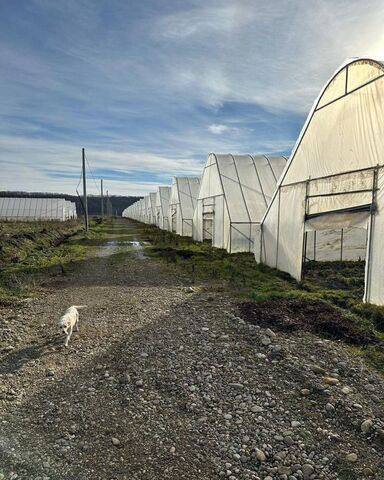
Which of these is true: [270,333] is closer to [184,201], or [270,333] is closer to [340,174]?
[340,174]

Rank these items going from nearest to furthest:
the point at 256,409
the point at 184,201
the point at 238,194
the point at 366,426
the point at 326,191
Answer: the point at 366,426
the point at 256,409
the point at 326,191
the point at 238,194
the point at 184,201

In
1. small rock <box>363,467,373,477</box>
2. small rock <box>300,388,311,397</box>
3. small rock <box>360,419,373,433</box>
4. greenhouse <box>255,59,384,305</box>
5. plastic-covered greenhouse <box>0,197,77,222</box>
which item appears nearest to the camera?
small rock <box>363,467,373,477</box>

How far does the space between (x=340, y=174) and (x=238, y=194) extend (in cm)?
978

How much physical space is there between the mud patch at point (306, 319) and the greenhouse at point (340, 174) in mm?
1520

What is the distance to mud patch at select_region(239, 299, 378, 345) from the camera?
646cm

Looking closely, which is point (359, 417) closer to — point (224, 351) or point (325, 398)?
point (325, 398)

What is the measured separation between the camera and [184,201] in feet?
105

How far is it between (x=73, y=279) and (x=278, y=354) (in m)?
8.33

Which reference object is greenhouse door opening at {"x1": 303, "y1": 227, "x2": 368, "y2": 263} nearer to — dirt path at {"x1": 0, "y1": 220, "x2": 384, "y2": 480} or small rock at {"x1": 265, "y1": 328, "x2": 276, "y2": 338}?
small rock at {"x1": 265, "y1": 328, "x2": 276, "y2": 338}

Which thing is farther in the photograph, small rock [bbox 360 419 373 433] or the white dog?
the white dog

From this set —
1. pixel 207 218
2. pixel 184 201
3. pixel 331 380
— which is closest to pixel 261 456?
pixel 331 380

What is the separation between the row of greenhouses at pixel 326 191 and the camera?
8.50 m

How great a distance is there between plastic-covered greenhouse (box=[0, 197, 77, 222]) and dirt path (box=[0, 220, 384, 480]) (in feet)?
182

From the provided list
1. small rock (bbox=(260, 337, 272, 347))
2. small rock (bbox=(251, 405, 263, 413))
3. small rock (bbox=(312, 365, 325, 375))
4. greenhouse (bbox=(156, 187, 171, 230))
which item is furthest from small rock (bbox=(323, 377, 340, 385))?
greenhouse (bbox=(156, 187, 171, 230))
